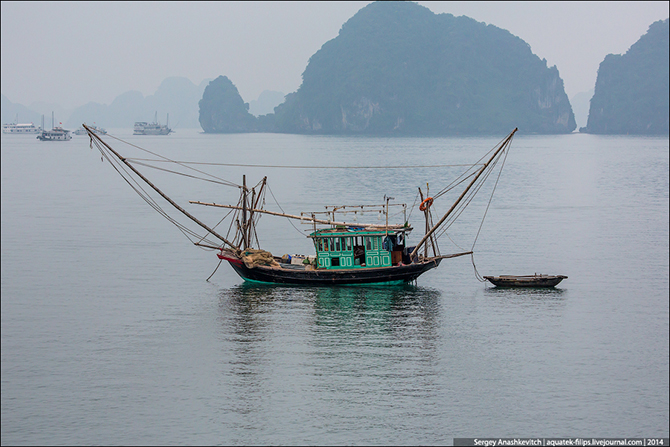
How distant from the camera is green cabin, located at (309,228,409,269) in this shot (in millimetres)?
45438

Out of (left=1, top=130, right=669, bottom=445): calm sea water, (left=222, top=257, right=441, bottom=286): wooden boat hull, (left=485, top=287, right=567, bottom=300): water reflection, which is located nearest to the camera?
(left=1, top=130, right=669, bottom=445): calm sea water

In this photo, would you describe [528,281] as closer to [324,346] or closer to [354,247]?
[354,247]

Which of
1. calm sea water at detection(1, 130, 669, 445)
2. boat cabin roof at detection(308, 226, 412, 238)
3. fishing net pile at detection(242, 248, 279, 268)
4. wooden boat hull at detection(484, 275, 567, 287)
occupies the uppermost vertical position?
boat cabin roof at detection(308, 226, 412, 238)

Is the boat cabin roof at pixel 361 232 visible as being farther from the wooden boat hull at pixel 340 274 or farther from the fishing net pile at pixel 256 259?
the fishing net pile at pixel 256 259

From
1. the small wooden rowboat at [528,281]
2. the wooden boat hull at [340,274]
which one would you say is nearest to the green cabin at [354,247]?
the wooden boat hull at [340,274]

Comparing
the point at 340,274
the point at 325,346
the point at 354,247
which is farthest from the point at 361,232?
the point at 325,346

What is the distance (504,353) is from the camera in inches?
1363

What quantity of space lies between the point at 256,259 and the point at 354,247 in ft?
22.2

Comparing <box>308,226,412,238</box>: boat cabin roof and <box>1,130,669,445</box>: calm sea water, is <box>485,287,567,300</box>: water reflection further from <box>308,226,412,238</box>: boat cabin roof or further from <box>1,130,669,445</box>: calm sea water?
<box>308,226,412,238</box>: boat cabin roof

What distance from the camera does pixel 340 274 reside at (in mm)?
45656

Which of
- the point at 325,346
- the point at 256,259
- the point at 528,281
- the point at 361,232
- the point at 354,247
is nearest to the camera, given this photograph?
the point at 325,346

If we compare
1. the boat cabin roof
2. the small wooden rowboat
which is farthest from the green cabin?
the small wooden rowboat

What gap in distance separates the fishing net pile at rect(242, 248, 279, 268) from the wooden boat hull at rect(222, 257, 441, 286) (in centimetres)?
43

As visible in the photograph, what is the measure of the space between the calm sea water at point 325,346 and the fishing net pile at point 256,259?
6.28 ft
